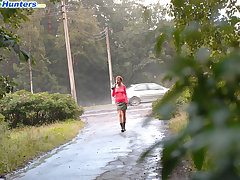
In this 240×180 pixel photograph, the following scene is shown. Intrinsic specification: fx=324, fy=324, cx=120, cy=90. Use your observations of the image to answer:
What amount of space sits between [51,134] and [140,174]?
558 centimetres

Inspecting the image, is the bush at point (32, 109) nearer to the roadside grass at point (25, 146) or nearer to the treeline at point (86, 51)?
the roadside grass at point (25, 146)

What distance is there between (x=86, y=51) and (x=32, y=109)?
28.3m

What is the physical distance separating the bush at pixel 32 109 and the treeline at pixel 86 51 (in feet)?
75.9

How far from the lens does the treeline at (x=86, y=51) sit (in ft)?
128

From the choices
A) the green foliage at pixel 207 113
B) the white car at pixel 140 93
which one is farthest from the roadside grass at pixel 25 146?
the white car at pixel 140 93

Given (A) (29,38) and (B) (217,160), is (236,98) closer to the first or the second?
(B) (217,160)

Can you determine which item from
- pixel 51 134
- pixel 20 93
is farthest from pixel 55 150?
pixel 20 93

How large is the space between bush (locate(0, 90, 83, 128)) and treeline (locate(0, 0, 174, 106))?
2315 cm

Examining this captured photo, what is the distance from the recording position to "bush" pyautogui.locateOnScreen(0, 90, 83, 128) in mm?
13062

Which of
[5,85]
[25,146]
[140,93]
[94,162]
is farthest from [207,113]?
[140,93]

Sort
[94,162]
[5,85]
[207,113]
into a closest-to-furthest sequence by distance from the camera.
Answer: [207,113] < [5,85] < [94,162]

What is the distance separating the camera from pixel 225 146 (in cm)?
33

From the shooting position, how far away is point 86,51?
41.2 meters

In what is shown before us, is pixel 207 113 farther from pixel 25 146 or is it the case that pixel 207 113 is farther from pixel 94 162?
pixel 25 146
